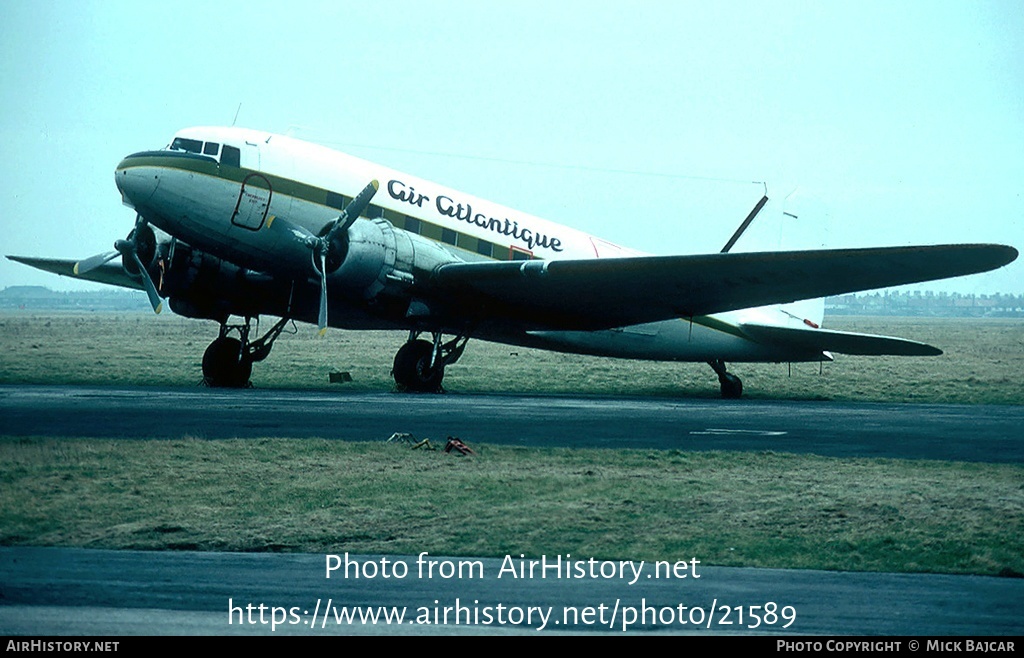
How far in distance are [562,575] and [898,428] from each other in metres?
12.5

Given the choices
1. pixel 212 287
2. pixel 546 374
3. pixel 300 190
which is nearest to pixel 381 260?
pixel 300 190

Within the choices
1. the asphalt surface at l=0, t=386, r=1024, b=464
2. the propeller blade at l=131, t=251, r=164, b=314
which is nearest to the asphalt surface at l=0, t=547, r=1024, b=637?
the asphalt surface at l=0, t=386, r=1024, b=464

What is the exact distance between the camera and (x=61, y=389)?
25.2 meters

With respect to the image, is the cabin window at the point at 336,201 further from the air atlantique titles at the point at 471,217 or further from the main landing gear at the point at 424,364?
the main landing gear at the point at 424,364

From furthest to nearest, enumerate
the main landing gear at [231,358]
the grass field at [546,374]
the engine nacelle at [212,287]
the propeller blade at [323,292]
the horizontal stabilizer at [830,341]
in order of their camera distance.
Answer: the grass field at [546,374], the horizontal stabilizer at [830,341], the main landing gear at [231,358], the engine nacelle at [212,287], the propeller blade at [323,292]

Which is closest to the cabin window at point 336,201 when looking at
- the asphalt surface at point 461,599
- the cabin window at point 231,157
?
the cabin window at point 231,157

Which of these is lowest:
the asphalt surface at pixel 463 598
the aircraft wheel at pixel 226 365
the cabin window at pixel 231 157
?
the asphalt surface at pixel 463 598

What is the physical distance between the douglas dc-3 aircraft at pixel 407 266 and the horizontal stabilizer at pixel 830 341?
65 mm

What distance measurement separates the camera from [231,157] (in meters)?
22.7

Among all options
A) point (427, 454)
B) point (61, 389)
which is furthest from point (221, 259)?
point (427, 454)

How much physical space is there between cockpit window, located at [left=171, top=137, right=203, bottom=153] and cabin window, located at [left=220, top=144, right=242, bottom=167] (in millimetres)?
474

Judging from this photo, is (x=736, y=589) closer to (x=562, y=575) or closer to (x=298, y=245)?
(x=562, y=575)

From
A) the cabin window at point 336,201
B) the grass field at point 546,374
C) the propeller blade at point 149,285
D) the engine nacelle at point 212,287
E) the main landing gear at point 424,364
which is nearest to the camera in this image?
the cabin window at point 336,201

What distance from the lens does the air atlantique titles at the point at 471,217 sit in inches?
977
